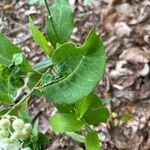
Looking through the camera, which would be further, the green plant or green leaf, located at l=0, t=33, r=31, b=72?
green leaf, located at l=0, t=33, r=31, b=72

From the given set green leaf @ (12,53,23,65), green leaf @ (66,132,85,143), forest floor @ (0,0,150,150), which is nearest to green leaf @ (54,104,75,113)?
green leaf @ (12,53,23,65)

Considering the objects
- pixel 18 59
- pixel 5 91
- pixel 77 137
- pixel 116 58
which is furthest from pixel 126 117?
pixel 18 59

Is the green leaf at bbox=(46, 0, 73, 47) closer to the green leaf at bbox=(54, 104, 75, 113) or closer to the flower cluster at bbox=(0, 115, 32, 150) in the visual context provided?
the green leaf at bbox=(54, 104, 75, 113)

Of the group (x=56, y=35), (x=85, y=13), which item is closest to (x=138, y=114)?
(x=85, y=13)

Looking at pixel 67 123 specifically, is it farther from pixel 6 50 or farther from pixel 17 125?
pixel 17 125

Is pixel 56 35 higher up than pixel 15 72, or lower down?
lower down

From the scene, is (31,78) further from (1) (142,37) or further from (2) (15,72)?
(1) (142,37)

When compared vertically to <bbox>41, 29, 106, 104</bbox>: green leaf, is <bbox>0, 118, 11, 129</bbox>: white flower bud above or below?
above
